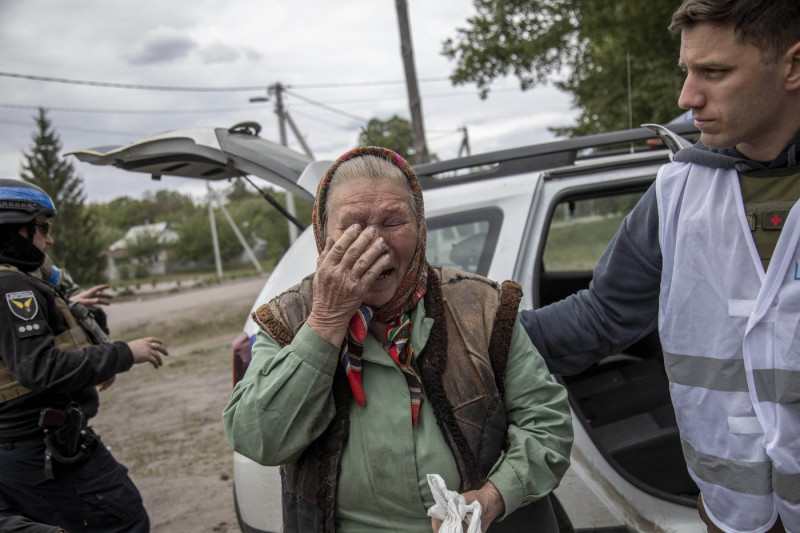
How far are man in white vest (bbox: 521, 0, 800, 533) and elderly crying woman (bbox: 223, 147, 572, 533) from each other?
34cm

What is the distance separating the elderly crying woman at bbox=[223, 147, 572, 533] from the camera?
4.42 ft

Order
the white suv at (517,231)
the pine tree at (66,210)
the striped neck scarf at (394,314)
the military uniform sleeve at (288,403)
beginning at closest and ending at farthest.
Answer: the military uniform sleeve at (288,403)
the striped neck scarf at (394,314)
the white suv at (517,231)
the pine tree at (66,210)

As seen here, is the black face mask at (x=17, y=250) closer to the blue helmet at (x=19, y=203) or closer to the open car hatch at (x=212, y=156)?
the blue helmet at (x=19, y=203)

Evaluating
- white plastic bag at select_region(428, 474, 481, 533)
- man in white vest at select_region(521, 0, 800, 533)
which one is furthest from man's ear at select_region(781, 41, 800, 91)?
white plastic bag at select_region(428, 474, 481, 533)

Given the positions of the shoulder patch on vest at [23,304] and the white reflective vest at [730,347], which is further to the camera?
the shoulder patch on vest at [23,304]

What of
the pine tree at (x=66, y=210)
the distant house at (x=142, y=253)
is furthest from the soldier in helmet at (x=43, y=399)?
the distant house at (x=142, y=253)

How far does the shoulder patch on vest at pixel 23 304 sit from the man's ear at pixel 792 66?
8.39ft

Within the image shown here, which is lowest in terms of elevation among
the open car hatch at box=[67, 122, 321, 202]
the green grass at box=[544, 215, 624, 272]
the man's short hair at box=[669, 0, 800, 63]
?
the green grass at box=[544, 215, 624, 272]

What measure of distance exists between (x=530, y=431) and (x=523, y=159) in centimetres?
136

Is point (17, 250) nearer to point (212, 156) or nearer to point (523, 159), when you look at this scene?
point (212, 156)

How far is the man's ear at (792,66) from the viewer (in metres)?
1.27

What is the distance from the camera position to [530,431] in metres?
1.49

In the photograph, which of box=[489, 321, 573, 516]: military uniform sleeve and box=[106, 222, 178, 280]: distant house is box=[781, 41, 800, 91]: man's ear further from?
box=[106, 222, 178, 280]: distant house

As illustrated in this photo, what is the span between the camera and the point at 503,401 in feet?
5.00
